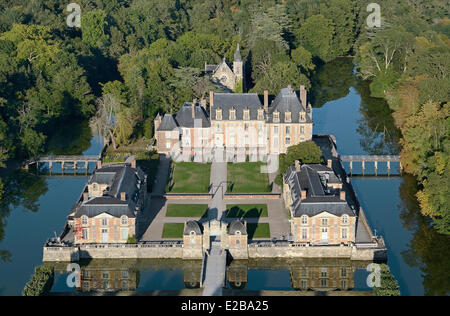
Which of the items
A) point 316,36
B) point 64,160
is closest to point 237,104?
point 64,160

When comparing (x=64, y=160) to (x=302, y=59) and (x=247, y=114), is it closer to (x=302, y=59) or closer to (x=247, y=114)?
(x=247, y=114)

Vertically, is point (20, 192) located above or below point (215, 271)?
above

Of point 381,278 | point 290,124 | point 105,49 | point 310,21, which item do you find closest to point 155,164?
point 290,124

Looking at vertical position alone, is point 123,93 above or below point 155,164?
above

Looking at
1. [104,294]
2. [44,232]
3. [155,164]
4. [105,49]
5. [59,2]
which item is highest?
[59,2]

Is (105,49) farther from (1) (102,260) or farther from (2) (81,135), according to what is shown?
(1) (102,260)

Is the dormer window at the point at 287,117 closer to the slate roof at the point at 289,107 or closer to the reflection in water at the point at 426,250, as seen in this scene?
the slate roof at the point at 289,107
